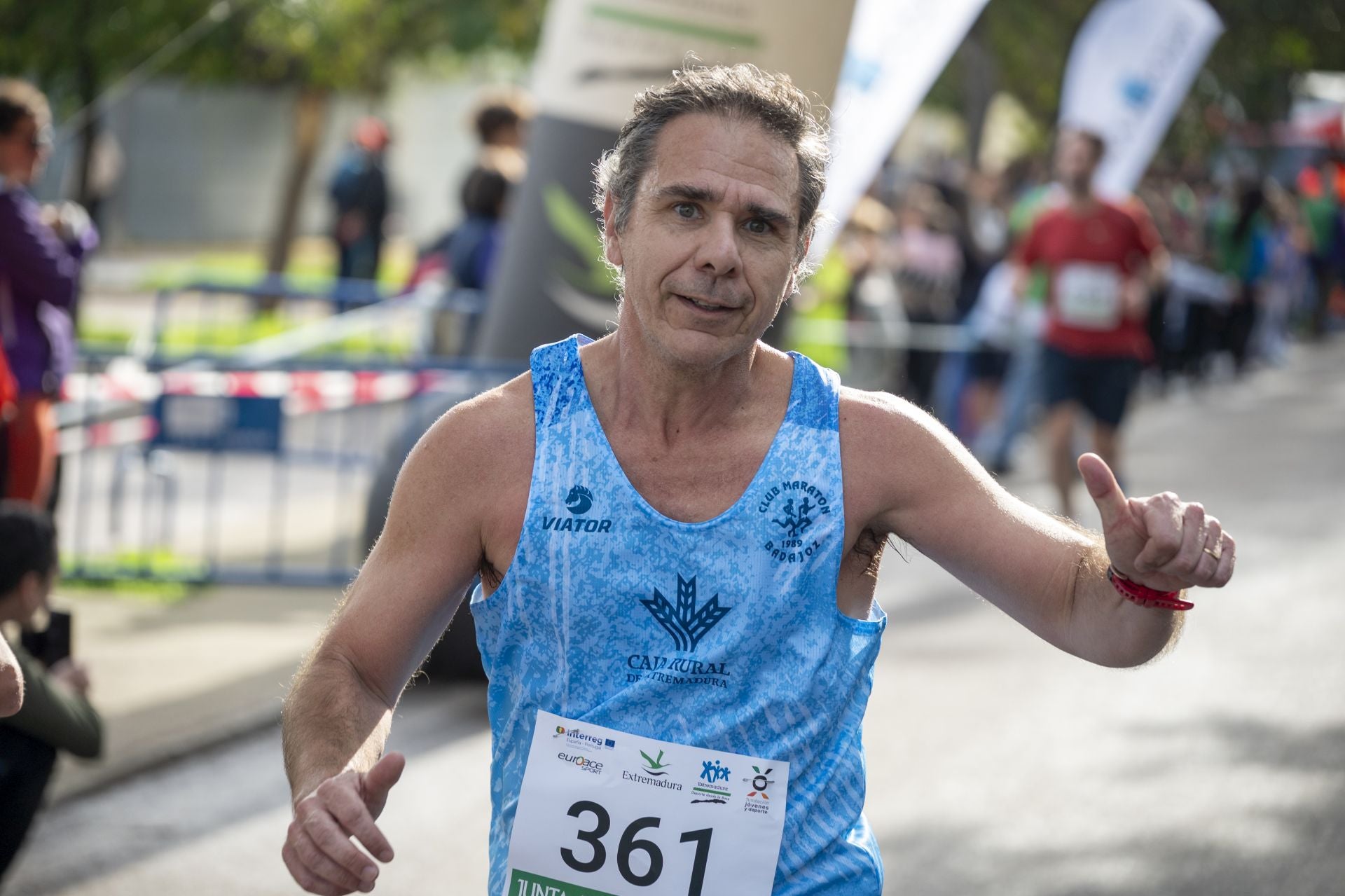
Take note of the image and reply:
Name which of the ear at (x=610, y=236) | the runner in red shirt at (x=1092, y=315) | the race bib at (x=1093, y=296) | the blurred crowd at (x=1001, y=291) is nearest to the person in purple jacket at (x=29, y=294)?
the blurred crowd at (x=1001, y=291)

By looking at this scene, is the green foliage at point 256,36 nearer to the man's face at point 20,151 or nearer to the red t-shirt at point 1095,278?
the man's face at point 20,151

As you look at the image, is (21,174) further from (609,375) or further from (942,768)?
(609,375)

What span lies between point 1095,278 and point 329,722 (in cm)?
878

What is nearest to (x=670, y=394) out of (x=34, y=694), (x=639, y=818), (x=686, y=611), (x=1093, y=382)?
(x=686, y=611)

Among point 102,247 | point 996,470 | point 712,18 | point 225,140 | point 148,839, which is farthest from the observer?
point 225,140

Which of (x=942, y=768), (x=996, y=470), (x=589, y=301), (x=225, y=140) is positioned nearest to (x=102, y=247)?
(x=225, y=140)

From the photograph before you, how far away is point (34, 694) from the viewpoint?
4395mm

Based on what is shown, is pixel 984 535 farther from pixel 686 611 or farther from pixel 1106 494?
pixel 686 611

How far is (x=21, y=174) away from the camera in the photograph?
23.1 ft

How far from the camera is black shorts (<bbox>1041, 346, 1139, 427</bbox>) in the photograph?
35.8 feet

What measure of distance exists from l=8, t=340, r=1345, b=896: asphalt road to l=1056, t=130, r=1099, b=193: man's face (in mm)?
2586

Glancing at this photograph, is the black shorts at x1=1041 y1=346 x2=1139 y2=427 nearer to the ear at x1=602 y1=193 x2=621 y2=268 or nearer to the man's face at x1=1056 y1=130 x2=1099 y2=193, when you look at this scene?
the man's face at x1=1056 y1=130 x2=1099 y2=193

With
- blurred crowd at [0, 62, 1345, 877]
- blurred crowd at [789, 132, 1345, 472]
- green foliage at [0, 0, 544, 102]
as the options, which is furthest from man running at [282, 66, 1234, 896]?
green foliage at [0, 0, 544, 102]

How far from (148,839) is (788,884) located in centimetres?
347
